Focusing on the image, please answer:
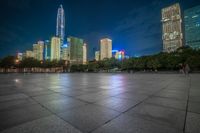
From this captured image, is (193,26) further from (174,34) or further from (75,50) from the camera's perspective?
(75,50)

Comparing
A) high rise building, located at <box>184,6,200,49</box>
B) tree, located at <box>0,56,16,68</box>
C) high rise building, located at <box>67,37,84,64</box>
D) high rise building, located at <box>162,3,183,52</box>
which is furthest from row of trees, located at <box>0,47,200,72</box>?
high rise building, located at <box>162,3,183,52</box>

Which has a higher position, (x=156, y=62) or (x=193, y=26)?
(x=193, y=26)

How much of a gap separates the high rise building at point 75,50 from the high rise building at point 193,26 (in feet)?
479

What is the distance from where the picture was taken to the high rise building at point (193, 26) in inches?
6112

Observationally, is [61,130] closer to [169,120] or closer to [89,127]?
[89,127]

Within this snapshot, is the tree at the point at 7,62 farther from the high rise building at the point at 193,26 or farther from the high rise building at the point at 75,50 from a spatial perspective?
the high rise building at the point at 193,26

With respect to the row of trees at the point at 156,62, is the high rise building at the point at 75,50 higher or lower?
higher

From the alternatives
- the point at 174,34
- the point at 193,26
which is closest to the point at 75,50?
the point at 174,34

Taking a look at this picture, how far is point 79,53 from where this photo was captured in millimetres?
195625

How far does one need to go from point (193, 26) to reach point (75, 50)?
15811cm

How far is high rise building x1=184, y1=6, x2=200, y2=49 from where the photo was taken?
15524cm

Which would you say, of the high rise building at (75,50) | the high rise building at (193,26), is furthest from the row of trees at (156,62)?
the high rise building at (193,26)

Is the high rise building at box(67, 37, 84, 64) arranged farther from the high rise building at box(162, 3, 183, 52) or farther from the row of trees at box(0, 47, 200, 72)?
the high rise building at box(162, 3, 183, 52)

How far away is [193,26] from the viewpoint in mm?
161250
